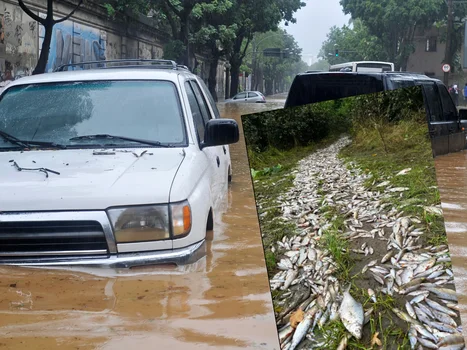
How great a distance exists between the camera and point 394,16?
22.2m

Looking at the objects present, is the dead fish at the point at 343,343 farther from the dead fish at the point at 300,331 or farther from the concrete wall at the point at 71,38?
the concrete wall at the point at 71,38

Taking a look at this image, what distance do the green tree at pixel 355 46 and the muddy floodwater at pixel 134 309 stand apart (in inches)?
933

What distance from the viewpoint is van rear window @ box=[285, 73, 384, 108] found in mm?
1823

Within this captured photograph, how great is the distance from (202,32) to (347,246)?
2580 cm

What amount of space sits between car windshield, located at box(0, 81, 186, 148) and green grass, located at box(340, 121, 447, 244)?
278 centimetres

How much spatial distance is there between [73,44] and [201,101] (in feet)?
61.6

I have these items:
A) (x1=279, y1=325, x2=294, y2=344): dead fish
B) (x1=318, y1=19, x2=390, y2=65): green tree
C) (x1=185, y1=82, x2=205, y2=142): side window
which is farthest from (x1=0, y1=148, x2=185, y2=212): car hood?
(x1=318, y1=19, x2=390, y2=65): green tree

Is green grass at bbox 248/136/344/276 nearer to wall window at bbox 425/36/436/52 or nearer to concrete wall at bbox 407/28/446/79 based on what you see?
concrete wall at bbox 407/28/446/79

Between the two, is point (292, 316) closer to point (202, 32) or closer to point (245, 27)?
point (245, 27)

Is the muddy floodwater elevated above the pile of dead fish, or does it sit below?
below

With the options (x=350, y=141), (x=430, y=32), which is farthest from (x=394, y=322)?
(x=430, y=32)

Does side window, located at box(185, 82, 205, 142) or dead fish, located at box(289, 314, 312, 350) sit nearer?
dead fish, located at box(289, 314, 312, 350)

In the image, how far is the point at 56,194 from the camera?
2699 mm

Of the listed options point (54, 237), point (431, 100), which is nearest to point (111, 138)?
point (54, 237)
